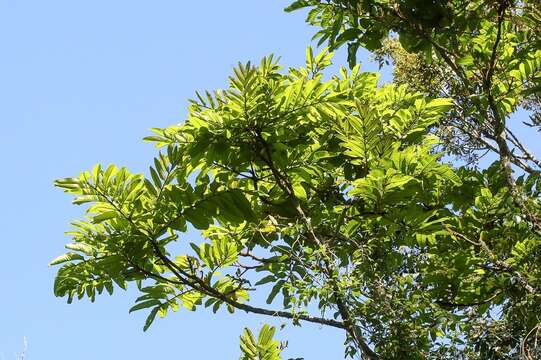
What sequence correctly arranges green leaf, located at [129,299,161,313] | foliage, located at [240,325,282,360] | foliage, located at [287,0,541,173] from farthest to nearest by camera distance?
foliage, located at [240,325,282,360] < green leaf, located at [129,299,161,313] < foliage, located at [287,0,541,173]

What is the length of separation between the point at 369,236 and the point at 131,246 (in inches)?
79.6

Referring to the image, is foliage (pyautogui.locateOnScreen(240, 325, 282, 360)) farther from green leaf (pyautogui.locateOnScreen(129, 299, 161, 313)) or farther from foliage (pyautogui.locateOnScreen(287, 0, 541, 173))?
foliage (pyautogui.locateOnScreen(287, 0, 541, 173))

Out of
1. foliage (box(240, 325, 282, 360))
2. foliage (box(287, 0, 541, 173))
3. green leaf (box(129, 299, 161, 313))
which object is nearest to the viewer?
foliage (box(287, 0, 541, 173))

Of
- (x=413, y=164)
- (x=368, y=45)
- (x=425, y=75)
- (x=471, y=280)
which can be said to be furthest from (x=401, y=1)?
(x=425, y=75)

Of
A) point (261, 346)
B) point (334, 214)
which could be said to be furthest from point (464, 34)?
point (261, 346)

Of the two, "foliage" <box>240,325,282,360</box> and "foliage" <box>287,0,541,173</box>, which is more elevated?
"foliage" <box>287,0,541,173</box>

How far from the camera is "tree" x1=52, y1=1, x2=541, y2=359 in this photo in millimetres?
5785

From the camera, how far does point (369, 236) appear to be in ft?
21.8

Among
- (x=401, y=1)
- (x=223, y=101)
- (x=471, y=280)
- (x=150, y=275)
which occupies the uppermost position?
(x=401, y=1)

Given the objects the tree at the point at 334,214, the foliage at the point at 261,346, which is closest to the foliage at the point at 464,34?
the tree at the point at 334,214

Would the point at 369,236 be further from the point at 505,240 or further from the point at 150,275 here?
the point at 150,275

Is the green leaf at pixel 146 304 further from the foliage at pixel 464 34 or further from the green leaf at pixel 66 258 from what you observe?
the foliage at pixel 464 34

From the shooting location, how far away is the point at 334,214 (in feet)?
21.9

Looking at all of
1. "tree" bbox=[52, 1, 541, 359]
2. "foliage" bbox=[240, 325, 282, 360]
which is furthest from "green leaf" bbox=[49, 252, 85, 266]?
"foliage" bbox=[240, 325, 282, 360]
